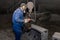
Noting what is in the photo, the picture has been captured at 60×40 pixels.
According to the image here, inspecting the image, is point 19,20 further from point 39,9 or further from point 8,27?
point 39,9

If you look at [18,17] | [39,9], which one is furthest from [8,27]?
[18,17]

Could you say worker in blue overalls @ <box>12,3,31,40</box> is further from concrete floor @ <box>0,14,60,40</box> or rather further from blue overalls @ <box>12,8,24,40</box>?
concrete floor @ <box>0,14,60,40</box>

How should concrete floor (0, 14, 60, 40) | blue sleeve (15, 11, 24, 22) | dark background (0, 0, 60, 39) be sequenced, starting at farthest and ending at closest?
dark background (0, 0, 60, 39)
concrete floor (0, 14, 60, 40)
blue sleeve (15, 11, 24, 22)

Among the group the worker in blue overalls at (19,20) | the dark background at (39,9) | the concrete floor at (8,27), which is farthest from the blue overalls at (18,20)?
the dark background at (39,9)

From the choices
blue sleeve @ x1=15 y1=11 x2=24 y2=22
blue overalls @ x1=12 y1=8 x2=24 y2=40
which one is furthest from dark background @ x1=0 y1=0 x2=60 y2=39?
blue sleeve @ x1=15 y1=11 x2=24 y2=22

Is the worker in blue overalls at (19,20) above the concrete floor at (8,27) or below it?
above

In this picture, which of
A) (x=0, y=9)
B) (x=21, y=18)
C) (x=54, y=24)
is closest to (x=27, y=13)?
(x=21, y=18)

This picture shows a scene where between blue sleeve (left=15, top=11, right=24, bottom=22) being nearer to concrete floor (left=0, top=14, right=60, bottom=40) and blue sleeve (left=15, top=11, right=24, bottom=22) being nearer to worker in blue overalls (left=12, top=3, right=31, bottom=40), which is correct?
worker in blue overalls (left=12, top=3, right=31, bottom=40)

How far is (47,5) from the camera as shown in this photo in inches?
366

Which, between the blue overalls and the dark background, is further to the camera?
the dark background

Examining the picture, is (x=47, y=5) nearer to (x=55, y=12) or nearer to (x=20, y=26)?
(x=55, y=12)

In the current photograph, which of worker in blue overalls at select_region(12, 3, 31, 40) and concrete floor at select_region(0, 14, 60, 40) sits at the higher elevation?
worker in blue overalls at select_region(12, 3, 31, 40)

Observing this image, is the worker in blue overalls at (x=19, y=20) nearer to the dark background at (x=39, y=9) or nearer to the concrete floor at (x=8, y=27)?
the concrete floor at (x=8, y=27)

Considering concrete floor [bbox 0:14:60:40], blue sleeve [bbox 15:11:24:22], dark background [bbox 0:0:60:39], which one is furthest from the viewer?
dark background [bbox 0:0:60:39]
